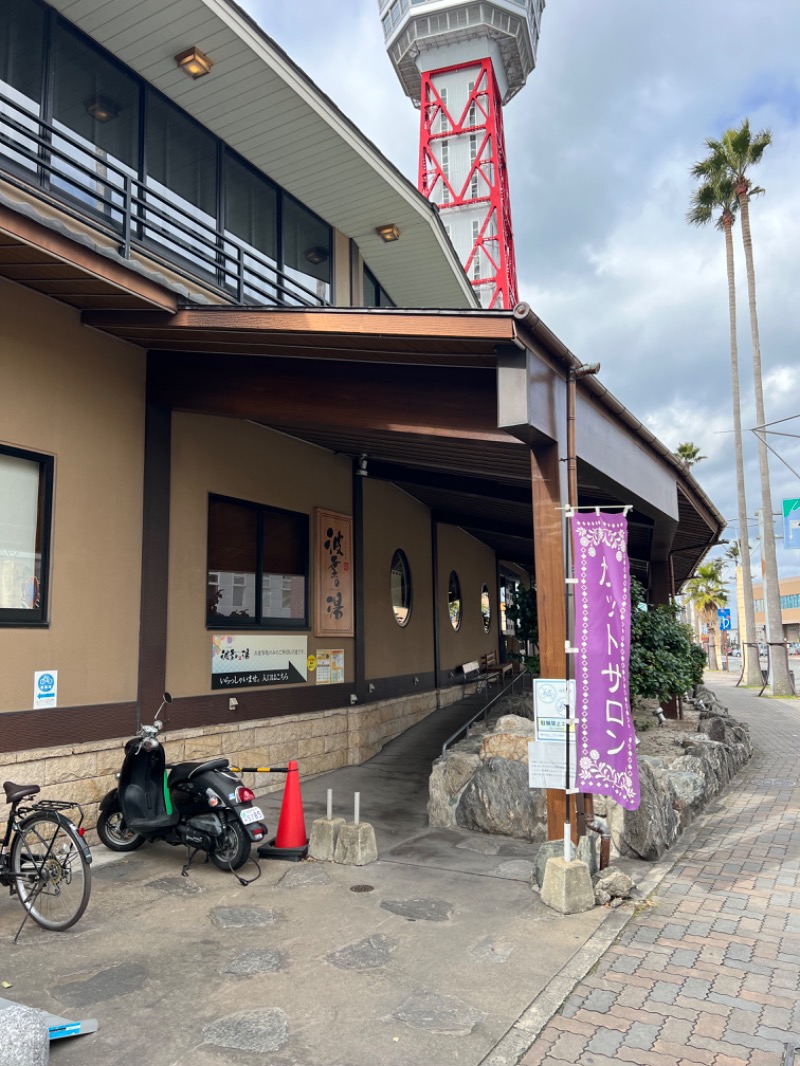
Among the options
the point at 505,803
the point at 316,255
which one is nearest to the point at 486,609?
the point at 316,255

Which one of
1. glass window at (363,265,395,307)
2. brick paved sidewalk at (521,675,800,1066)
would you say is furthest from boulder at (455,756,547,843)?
glass window at (363,265,395,307)

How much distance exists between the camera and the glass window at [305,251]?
37.4ft

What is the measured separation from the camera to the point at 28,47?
24.8 ft

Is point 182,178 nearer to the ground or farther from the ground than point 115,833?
farther from the ground

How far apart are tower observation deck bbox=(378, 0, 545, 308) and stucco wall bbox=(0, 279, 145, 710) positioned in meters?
36.7

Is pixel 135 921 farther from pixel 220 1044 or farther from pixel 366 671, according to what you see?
pixel 366 671

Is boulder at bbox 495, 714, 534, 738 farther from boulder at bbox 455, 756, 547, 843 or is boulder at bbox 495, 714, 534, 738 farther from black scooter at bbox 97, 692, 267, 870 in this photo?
black scooter at bbox 97, 692, 267, 870

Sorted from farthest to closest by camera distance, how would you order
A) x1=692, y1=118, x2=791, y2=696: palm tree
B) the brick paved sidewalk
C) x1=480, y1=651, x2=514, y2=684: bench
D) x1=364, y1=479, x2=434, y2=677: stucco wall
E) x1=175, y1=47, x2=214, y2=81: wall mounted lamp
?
x1=692, y1=118, x2=791, y2=696: palm tree, x1=480, y1=651, x2=514, y2=684: bench, x1=364, y1=479, x2=434, y2=677: stucco wall, x1=175, y1=47, x2=214, y2=81: wall mounted lamp, the brick paved sidewalk

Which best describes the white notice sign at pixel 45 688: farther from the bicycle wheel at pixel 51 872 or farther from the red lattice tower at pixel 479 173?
the red lattice tower at pixel 479 173

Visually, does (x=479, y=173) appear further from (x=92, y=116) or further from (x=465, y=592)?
(x=92, y=116)

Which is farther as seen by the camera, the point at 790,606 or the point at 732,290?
the point at 790,606

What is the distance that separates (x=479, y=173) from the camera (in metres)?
43.0

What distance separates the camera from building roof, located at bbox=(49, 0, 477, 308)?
8070mm

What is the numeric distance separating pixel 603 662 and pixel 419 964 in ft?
8.25
